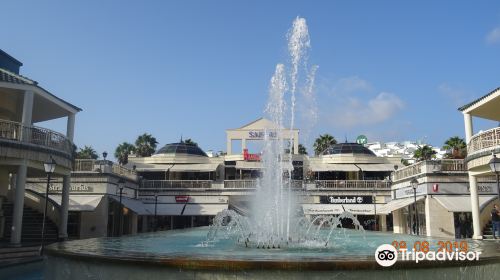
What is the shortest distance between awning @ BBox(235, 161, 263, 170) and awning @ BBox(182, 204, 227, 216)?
20.3 ft

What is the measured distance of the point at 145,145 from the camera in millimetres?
59281

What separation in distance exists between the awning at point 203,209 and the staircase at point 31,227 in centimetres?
1302

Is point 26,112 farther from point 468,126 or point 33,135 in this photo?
point 468,126

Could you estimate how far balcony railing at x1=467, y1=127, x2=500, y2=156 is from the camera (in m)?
19.8

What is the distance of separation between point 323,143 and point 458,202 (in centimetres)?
3182

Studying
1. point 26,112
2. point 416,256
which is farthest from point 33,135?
point 416,256

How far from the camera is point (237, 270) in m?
5.96

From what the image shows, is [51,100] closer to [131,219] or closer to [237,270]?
[131,219]

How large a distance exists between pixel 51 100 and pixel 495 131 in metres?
21.2

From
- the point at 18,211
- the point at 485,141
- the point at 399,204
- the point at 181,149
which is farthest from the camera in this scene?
the point at 181,149

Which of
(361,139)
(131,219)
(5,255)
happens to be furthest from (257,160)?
(5,255)

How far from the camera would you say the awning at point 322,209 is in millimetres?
35353

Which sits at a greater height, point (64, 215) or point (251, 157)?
point (251, 157)

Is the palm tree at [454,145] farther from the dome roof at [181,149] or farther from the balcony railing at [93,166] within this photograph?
the balcony railing at [93,166]
